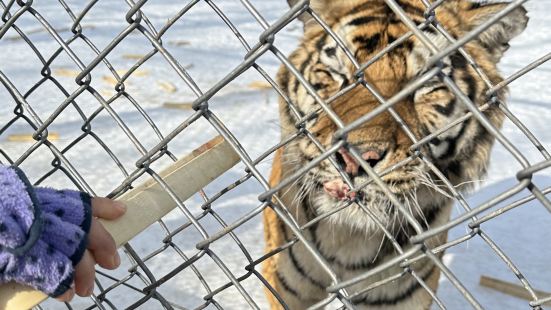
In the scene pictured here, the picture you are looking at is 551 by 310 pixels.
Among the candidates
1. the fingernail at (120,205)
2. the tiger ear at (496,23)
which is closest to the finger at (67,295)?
the fingernail at (120,205)

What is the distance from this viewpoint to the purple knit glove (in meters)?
0.63

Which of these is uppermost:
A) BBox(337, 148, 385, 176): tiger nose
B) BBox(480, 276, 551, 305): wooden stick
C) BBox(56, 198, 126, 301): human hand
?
BBox(56, 198, 126, 301): human hand

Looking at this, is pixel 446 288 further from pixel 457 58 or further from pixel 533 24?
pixel 533 24

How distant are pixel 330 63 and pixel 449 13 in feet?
0.87

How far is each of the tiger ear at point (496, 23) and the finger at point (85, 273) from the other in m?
0.81

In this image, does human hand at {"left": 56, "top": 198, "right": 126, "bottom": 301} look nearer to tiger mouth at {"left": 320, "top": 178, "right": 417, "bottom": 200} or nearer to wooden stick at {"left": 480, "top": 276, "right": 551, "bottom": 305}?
tiger mouth at {"left": 320, "top": 178, "right": 417, "bottom": 200}

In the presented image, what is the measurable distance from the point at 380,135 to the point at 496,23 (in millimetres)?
359

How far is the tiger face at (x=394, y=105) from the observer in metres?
1.07

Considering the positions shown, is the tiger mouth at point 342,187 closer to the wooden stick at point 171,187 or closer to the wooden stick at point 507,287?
the wooden stick at point 171,187

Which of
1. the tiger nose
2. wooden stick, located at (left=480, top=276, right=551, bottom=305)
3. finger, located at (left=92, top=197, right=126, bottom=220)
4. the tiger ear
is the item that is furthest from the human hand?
wooden stick, located at (left=480, top=276, right=551, bottom=305)

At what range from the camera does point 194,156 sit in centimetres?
83

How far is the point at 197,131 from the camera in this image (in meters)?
2.27

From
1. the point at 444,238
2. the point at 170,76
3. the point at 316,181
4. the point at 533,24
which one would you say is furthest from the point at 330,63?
the point at 533,24

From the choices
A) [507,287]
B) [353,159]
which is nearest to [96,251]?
[353,159]
